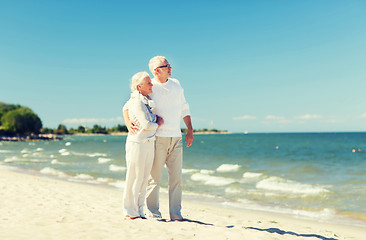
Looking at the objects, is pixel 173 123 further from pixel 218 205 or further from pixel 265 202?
pixel 265 202

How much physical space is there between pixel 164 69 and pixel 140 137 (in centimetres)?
106

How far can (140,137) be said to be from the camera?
14.4 ft

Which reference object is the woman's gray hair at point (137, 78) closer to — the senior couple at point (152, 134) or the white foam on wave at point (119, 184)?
the senior couple at point (152, 134)

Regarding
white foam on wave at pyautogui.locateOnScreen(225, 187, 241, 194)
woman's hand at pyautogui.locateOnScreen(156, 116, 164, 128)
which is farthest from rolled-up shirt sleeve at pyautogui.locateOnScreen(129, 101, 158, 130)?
white foam on wave at pyautogui.locateOnScreen(225, 187, 241, 194)

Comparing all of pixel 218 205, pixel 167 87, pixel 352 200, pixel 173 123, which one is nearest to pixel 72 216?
pixel 173 123

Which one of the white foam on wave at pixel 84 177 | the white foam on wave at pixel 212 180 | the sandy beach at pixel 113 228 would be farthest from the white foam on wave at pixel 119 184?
the sandy beach at pixel 113 228

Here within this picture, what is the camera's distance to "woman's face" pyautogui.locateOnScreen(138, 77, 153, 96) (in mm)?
4387

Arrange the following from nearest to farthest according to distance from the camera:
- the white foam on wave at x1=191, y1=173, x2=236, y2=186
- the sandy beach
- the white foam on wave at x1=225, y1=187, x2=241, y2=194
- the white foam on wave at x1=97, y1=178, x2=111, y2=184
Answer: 1. the sandy beach
2. the white foam on wave at x1=225, y1=187, x2=241, y2=194
3. the white foam on wave at x1=191, y1=173, x2=236, y2=186
4. the white foam on wave at x1=97, y1=178, x2=111, y2=184

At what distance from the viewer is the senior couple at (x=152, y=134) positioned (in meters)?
4.40

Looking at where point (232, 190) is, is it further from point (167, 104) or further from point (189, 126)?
point (167, 104)

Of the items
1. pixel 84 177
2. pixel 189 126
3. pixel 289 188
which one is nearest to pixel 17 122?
pixel 84 177

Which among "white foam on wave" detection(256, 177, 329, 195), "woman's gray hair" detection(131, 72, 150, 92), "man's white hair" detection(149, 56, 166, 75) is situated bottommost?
"white foam on wave" detection(256, 177, 329, 195)

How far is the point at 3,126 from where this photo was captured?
98.8 meters

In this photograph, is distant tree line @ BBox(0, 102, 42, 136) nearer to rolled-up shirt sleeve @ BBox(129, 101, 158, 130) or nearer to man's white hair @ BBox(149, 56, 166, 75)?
man's white hair @ BBox(149, 56, 166, 75)
